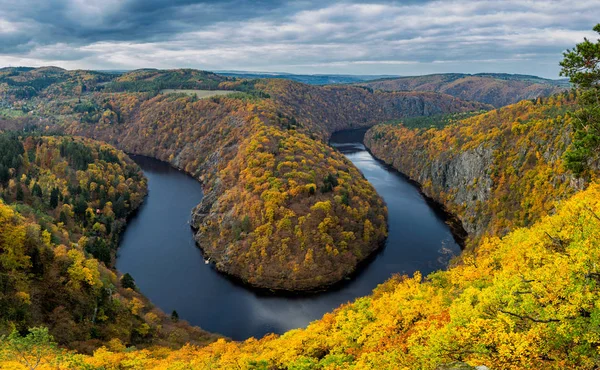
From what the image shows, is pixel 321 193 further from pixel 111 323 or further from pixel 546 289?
pixel 546 289

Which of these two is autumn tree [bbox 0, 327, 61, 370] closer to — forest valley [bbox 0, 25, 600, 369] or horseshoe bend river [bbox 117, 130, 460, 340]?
forest valley [bbox 0, 25, 600, 369]

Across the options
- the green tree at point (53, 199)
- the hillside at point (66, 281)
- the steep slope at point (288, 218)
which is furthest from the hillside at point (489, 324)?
the green tree at point (53, 199)

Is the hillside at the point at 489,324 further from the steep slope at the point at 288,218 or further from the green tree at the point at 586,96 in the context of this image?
the steep slope at the point at 288,218

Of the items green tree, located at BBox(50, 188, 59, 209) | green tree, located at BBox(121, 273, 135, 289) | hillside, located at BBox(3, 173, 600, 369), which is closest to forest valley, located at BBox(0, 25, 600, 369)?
hillside, located at BBox(3, 173, 600, 369)

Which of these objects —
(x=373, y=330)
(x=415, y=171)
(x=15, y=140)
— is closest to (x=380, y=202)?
(x=415, y=171)

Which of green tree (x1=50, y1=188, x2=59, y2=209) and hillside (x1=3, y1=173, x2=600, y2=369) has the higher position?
hillside (x1=3, y1=173, x2=600, y2=369)

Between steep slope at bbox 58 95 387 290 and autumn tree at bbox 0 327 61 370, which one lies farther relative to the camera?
steep slope at bbox 58 95 387 290
